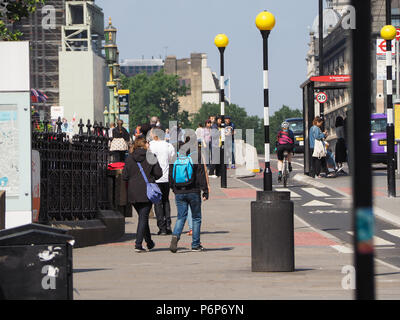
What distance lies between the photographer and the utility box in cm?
620

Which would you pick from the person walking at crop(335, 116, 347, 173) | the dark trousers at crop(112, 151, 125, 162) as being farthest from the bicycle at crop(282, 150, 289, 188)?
the dark trousers at crop(112, 151, 125, 162)

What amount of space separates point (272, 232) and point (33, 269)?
16.7 ft

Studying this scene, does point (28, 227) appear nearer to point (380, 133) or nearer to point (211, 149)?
point (211, 149)

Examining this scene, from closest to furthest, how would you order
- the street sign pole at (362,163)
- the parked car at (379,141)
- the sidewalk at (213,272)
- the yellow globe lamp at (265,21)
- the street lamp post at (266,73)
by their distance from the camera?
the street sign pole at (362,163) → the sidewalk at (213,272) → the street lamp post at (266,73) → the yellow globe lamp at (265,21) → the parked car at (379,141)

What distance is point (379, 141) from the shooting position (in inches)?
1293

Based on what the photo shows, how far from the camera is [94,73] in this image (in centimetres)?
13212

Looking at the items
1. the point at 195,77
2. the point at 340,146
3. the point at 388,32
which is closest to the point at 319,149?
the point at 340,146

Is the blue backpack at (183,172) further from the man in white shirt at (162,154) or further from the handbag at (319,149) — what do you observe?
the handbag at (319,149)

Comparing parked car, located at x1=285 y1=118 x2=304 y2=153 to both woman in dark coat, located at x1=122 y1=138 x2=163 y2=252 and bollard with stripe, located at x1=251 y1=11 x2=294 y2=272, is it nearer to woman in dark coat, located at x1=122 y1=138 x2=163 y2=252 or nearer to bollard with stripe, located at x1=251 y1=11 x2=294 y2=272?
woman in dark coat, located at x1=122 y1=138 x2=163 y2=252

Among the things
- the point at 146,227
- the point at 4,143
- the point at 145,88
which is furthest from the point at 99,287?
the point at 145,88

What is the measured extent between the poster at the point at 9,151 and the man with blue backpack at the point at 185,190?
3326 mm

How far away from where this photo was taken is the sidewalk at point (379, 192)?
1895 centimetres

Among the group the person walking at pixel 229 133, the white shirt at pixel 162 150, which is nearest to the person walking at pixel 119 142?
the person walking at pixel 229 133

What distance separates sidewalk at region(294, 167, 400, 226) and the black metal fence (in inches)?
171
